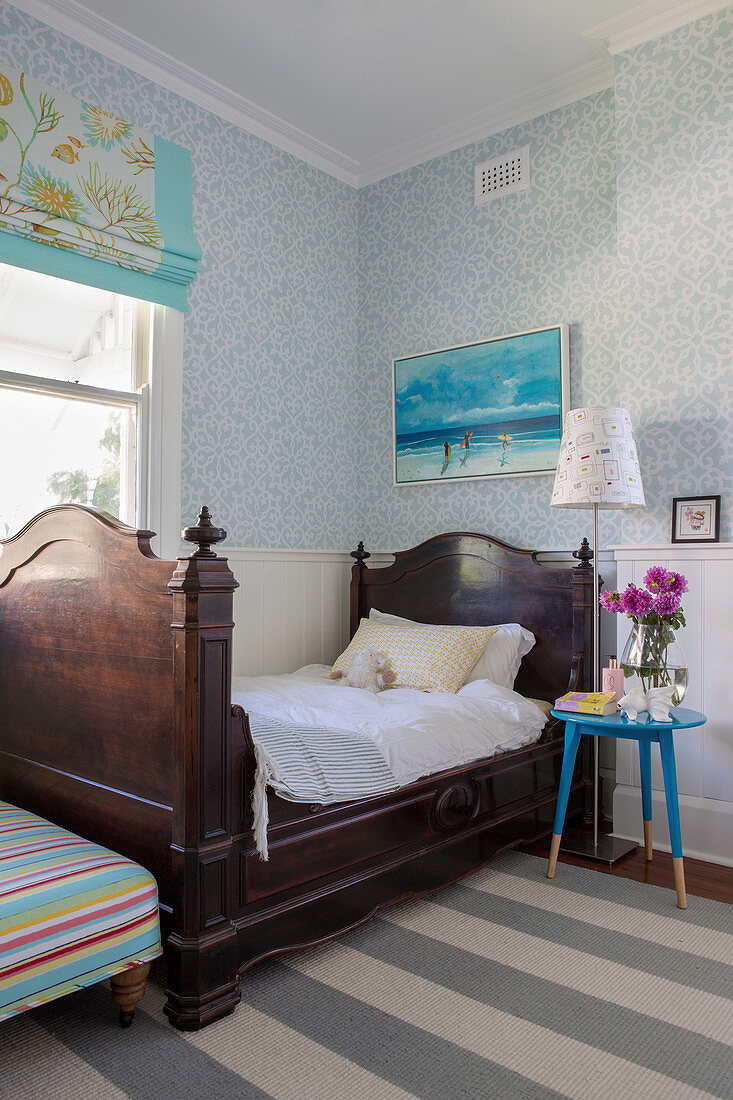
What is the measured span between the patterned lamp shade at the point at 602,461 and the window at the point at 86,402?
1593mm

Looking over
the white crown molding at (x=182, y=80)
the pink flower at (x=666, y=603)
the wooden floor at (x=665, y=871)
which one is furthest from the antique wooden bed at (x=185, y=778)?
the white crown molding at (x=182, y=80)

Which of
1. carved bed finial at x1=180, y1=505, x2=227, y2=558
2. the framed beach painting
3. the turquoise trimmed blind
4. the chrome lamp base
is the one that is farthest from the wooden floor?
the turquoise trimmed blind

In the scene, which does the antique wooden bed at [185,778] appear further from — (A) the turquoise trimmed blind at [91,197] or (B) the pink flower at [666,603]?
(A) the turquoise trimmed blind at [91,197]

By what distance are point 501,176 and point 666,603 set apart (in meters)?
2.20

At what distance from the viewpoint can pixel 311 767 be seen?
197 centimetres

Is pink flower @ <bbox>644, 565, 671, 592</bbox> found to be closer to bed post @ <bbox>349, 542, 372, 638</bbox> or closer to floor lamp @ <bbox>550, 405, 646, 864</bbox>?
floor lamp @ <bbox>550, 405, 646, 864</bbox>

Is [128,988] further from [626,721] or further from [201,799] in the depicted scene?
[626,721]

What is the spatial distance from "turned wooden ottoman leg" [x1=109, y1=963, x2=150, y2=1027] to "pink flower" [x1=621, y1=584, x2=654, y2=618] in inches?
68.5

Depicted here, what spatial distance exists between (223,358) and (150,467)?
637 millimetres

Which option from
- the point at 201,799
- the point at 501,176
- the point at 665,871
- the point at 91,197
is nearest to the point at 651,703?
the point at 665,871

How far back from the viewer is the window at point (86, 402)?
9.13 feet

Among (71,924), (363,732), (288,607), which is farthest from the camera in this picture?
(288,607)

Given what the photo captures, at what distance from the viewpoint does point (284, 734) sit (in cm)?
202

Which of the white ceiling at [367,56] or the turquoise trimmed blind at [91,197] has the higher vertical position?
the white ceiling at [367,56]
